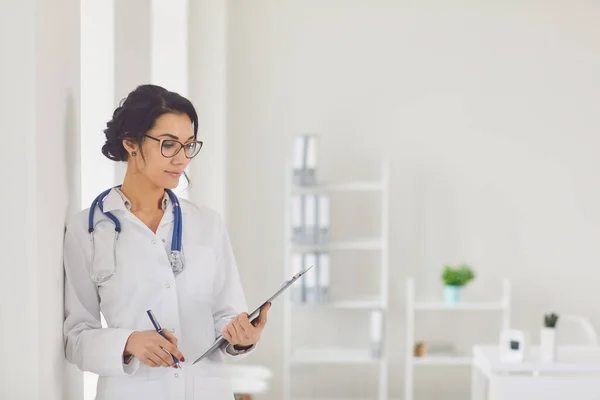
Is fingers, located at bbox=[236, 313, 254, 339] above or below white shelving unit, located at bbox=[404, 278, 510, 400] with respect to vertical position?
above

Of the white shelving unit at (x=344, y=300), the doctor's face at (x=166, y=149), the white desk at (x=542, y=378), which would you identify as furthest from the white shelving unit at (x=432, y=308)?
the doctor's face at (x=166, y=149)

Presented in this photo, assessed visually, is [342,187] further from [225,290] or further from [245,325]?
[245,325]

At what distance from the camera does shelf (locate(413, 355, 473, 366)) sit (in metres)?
4.38

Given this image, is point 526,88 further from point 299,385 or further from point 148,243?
point 148,243

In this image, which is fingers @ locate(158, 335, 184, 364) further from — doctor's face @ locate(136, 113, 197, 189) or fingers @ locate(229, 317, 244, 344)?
doctor's face @ locate(136, 113, 197, 189)

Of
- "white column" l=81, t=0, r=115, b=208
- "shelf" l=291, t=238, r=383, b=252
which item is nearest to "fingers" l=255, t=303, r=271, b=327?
"white column" l=81, t=0, r=115, b=208

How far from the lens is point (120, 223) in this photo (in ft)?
5.70

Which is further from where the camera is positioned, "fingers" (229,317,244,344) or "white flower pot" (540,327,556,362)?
"white flower pot" (540,327,556,362)

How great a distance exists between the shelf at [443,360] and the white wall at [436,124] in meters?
0.38

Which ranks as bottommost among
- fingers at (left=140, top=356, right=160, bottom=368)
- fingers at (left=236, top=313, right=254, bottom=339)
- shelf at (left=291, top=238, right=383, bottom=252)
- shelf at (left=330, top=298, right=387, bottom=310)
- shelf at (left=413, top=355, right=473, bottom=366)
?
shelf at (left=413, top=355, right=473, bottom=366)

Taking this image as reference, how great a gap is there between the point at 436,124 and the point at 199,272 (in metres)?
3.16

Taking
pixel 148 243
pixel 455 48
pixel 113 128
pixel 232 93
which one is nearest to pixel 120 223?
pixel 148 243

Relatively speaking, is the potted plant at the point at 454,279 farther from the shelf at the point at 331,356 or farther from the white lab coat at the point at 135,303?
the white lab coat at the point at 135,303

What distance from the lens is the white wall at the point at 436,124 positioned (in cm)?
470
